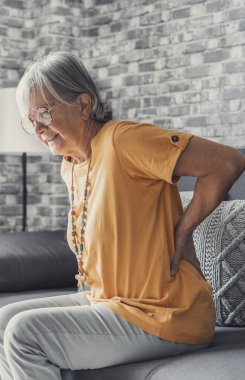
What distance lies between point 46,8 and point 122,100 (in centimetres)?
76

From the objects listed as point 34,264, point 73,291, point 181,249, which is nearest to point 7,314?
point 181,249

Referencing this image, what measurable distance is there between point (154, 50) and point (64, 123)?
1907 millimetres

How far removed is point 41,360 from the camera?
1.99m

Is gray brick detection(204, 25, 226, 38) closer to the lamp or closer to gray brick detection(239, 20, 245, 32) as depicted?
gray brick detection(239, 20, 245, 32)

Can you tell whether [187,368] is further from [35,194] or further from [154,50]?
[35,194]

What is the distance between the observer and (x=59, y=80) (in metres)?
2.18

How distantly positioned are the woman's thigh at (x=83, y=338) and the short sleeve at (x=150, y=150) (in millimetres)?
410

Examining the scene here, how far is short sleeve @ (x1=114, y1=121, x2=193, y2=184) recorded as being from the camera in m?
2.00

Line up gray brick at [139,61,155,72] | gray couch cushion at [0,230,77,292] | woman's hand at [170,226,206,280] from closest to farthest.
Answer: woman's hand at [170,226,206,280]
gray couch cushion at [0,230,77,292]
gray brick at [139,61,155,72]

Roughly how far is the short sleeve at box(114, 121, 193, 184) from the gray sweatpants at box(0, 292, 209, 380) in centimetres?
41

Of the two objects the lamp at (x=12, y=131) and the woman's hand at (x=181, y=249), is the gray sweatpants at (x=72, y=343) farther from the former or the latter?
the lamp at (x=12, y=131)

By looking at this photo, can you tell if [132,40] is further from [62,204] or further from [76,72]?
[76,72]

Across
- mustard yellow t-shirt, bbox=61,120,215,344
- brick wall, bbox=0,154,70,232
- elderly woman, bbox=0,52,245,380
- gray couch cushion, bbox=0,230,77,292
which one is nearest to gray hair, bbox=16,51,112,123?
elderly woman, bbox=0,52,245,380

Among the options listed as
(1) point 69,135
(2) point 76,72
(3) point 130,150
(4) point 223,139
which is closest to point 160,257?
(3) point 130,150
